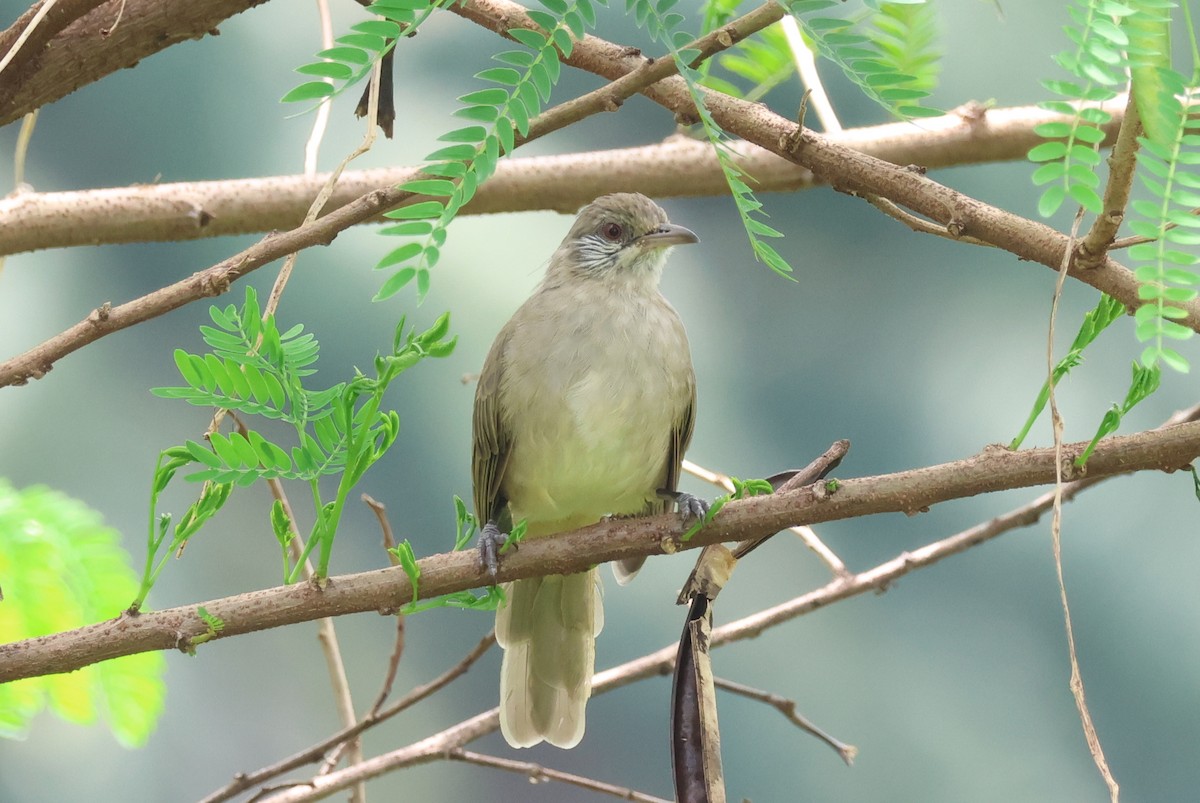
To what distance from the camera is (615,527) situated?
6.15ft

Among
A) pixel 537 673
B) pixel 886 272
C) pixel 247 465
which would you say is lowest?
pixel 247 465

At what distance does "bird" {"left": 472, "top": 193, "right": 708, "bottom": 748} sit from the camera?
2680 mm

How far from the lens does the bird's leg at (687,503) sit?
2.04m

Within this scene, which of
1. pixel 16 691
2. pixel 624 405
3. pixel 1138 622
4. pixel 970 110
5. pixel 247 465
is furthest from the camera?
pixel 1138 622

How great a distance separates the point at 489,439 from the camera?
281cm

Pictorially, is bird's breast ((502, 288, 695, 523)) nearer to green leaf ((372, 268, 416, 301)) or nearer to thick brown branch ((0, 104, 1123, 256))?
thick brown branch ((0, 104, 1123, 256))

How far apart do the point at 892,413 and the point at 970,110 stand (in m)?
2.05

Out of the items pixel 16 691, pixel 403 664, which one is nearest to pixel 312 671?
pixel 403 664

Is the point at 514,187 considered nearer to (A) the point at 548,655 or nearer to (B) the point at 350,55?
(A) the point at 548,655

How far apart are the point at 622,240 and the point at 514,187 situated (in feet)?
1.38

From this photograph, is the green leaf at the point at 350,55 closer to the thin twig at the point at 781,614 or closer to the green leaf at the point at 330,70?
the green leaf at the point at 330,70

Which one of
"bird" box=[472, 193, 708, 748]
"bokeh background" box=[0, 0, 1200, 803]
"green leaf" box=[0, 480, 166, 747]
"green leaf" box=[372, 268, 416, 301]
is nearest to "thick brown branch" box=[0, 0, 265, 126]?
"green leaf" box=[0, 480, 166, 747]

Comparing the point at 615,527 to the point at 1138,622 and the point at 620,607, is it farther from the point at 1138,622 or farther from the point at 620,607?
the point at 1138,622

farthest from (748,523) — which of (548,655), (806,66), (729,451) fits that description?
(729,451)
